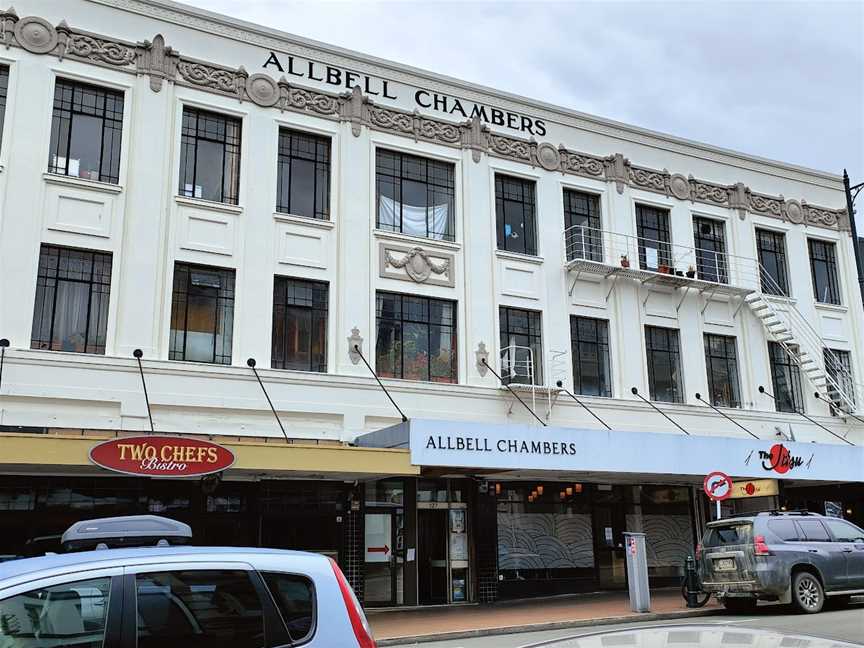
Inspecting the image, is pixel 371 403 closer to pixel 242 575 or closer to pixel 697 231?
pixel 697 231

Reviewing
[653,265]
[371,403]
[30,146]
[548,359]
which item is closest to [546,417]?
[548,359]

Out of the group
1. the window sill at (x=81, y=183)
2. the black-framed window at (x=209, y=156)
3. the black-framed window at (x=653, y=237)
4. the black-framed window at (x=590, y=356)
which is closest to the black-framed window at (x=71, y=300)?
the window sill at (x=81, y=183)

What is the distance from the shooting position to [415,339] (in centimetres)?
2075

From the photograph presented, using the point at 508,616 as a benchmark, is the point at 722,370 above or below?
above

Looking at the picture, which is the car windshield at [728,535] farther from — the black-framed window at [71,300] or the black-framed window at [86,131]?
the black-framed window at [86,131]

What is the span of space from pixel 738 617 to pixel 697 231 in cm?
1355

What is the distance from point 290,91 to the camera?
67.9 ft

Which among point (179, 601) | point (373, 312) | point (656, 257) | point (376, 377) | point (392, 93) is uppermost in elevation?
point (392, 93)

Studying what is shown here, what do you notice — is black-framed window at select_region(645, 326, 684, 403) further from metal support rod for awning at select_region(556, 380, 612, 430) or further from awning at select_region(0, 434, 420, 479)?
awning at select_region(0, 434, 420, 479)

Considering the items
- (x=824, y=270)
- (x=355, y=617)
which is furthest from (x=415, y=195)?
(x=355, y=617)

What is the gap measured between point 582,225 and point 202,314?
10630 millimetres

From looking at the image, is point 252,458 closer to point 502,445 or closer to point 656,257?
point 502,445

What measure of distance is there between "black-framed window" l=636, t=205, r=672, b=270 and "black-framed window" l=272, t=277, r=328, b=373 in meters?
9.67

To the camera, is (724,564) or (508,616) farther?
(508,616)
